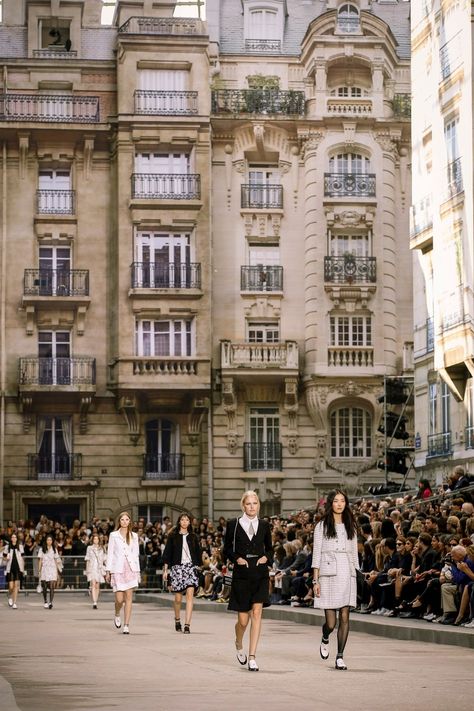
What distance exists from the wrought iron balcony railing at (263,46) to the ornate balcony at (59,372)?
40.7 feet

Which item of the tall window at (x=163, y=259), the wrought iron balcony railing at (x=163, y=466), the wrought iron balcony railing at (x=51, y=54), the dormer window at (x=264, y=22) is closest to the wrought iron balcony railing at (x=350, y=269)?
the tall window at (x=163, y=259)

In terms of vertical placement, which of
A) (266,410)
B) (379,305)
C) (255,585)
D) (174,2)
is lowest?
(255,585)

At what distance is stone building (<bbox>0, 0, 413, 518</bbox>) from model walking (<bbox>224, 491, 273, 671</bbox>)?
35.9 meters

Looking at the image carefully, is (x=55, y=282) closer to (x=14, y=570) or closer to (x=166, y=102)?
(x=166, y=102)

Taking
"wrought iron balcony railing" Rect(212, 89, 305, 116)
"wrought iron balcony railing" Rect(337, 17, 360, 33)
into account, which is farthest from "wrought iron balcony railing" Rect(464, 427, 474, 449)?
"wrought iron balcony railing" Rect(337, 17, 360, 33)

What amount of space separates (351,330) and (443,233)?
1411cm

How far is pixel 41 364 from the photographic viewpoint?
52.8 metres

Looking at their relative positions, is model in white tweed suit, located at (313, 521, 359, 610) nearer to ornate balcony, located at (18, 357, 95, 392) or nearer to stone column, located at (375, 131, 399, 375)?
ornate balcony, located at (18, 357, 95, 392)

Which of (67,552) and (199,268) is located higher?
(199,268)

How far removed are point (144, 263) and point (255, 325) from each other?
14.5 ft

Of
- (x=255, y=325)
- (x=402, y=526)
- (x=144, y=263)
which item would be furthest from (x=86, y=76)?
(x=402, y=526)

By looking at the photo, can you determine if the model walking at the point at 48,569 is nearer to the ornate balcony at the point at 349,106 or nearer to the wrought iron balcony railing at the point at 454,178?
the wrought iron balcony railing at the point at 454,178

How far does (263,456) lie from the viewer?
2106 inches

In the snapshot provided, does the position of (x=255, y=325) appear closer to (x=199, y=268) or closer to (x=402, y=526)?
(x=199, y=268)
